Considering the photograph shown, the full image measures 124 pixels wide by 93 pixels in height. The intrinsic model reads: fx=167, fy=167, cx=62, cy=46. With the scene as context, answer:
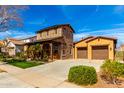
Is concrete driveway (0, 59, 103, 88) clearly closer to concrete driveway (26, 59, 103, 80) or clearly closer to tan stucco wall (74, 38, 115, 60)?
concrete driveway (26, 59, 103, 80)

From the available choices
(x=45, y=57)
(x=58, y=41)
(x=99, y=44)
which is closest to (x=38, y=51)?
(x=45, y=57)

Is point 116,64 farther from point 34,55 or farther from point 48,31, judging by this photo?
point 48,31

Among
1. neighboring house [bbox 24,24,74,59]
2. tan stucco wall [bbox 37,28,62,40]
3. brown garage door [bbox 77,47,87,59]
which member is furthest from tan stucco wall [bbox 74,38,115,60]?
tan stucco wall [bbox 37,28,62,40]

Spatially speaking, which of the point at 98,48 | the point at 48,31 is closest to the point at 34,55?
the point at 48,31

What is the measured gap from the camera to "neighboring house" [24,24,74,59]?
2484cm

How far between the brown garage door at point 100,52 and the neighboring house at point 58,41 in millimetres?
4919

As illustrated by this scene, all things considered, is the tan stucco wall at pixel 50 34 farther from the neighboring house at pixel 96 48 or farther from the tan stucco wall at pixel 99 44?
the tan stucco wall at pixel 99 44

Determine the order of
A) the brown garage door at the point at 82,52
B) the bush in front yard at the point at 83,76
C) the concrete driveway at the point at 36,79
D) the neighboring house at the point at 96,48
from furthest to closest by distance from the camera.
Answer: the brown garage door at the point at 82,52, the neighboring house at the point at 96,48, the bush in front yard at the point at 83,76, the concrete driveway at the point at 36,79

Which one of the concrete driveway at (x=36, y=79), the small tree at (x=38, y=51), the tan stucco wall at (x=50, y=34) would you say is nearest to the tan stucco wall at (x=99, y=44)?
the tan stucco wall at (x=50, y=34)

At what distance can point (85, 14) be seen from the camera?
70.7 ft

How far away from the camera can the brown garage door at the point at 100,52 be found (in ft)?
76.8

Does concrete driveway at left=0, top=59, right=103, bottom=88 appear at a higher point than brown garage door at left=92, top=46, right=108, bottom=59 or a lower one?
lower
